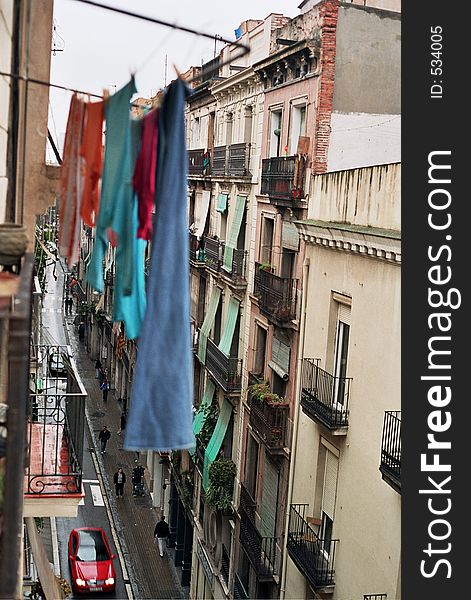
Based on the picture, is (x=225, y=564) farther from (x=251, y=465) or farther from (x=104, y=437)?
(x=104, y=437)

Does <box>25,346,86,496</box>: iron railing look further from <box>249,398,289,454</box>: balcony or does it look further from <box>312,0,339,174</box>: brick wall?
<box>312,0,339,174</box>: brick wall

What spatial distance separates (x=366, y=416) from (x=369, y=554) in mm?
2267

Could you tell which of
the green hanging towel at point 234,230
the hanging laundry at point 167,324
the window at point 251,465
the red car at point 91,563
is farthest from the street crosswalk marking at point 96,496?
the hanging laundry at point 167,324

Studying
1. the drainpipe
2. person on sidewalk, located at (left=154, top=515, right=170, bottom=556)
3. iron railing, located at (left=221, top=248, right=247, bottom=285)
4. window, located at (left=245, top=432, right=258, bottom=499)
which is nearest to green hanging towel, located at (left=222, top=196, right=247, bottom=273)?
iron railing, located at (left=221, top=248, right=247, bottom=285)

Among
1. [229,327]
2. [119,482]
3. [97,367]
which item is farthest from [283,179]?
[97,367]

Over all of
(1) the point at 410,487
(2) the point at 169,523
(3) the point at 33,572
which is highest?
(1) the point at 410,487

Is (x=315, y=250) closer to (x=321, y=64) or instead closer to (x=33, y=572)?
(x=321, y=64)

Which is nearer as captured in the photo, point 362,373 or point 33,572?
point 362,373

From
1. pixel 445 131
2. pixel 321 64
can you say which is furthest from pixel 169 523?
pixel 445 131

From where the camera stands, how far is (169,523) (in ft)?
104

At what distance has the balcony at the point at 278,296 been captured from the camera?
746 inches

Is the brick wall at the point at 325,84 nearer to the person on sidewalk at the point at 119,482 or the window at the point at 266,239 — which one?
the window at the point at 266,239

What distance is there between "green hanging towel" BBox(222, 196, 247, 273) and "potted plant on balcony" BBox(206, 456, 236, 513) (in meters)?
5.68

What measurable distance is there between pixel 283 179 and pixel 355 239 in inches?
213
